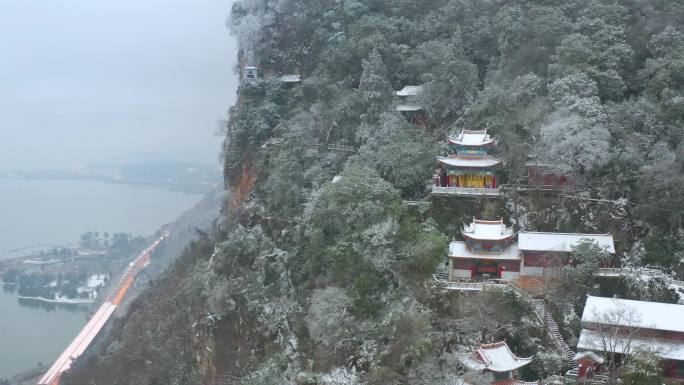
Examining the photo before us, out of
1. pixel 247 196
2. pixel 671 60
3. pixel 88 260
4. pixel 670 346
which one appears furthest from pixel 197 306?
pixel 88 260

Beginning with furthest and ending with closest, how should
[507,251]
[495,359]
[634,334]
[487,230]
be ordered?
1. [487,230]
2. [507,251]
3. [495,359]
4. [634,334]

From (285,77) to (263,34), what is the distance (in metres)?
3.32

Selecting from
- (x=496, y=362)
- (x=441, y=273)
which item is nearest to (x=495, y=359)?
(x=496, y=362)

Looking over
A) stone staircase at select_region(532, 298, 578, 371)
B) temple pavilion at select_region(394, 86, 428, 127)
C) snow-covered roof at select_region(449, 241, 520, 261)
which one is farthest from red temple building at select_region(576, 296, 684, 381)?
temple pavilion at select_region(394, 86, 428, 127)

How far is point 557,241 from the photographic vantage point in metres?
20.4

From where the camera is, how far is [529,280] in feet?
66.6

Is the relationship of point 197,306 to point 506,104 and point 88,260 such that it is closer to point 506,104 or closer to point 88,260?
point 506,104

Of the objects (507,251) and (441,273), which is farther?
(441,273)

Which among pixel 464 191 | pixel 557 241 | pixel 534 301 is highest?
pixel 464 191

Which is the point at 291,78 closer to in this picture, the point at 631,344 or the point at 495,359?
the point at 495,359

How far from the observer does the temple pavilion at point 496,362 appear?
17.0m

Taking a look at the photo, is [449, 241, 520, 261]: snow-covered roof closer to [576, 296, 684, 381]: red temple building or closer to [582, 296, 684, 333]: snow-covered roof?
[582, 296, 684, 333]: snow-covered roof

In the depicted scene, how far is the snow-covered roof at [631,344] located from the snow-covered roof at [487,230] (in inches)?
175

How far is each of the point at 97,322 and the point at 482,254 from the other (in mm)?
45853
